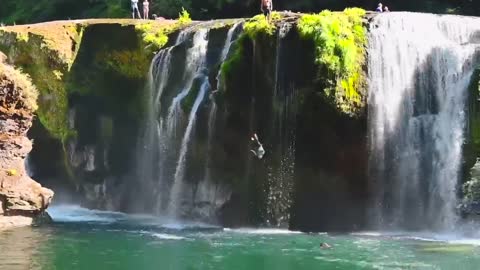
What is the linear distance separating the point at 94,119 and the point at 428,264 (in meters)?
14.5

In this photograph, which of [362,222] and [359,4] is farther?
[359,4]

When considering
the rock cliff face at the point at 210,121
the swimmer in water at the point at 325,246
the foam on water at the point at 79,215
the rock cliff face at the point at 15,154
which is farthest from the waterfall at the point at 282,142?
the rock cliff face at the point at 15,154

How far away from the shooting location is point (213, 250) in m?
18.5

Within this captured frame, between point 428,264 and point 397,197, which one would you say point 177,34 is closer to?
point 397,197

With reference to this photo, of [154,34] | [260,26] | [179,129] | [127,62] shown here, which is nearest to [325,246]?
[260,26]

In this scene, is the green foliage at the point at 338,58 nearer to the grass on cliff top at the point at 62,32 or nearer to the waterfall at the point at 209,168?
the waterfall at the point at 209,168

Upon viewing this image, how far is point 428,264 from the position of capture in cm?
1670

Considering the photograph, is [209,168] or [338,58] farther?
[209,168]

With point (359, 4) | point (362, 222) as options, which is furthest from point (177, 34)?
point (359, 4)

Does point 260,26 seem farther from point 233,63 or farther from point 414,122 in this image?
point 414,122

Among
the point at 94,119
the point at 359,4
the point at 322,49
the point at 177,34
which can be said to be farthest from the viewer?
the point at 359,4

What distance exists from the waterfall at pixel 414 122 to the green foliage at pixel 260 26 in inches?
107

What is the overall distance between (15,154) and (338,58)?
9.01m

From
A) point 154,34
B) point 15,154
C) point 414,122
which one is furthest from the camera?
point 154,34
